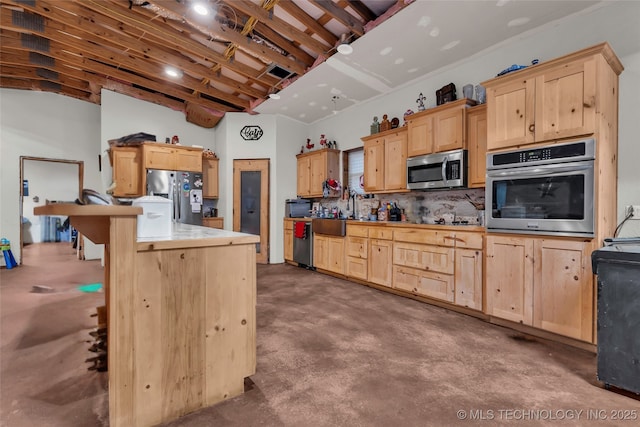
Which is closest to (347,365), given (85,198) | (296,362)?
(296,362)

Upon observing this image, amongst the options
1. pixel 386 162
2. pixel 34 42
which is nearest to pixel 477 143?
pixel 386 162

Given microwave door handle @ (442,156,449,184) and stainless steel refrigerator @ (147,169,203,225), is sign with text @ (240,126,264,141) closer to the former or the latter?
stainless steel refrigerator @ (147,169,203,225)

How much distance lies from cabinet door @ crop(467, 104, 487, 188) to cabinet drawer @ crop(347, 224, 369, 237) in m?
1.51

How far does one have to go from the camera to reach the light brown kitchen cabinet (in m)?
5.94

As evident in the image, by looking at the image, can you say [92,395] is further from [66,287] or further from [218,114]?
[218,114]

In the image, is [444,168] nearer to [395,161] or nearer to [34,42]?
[395,161]

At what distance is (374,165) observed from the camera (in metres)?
4.51

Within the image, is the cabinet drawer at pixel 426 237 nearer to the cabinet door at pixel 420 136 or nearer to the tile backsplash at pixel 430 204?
the tile backsplash at pixel 430 204

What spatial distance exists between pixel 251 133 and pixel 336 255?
326cm

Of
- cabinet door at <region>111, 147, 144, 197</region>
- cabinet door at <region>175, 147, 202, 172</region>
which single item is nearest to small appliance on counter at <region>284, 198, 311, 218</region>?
cabinet door at <region>175, 147, 202, 172</region>

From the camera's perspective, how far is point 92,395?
1.73 m

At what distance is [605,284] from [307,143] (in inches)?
212

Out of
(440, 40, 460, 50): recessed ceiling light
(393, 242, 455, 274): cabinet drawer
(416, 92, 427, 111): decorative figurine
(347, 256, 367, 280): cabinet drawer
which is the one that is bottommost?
(347, 256, 367, 280): cabinet drawer

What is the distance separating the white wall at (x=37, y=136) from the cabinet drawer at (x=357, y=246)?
6.11 metres
